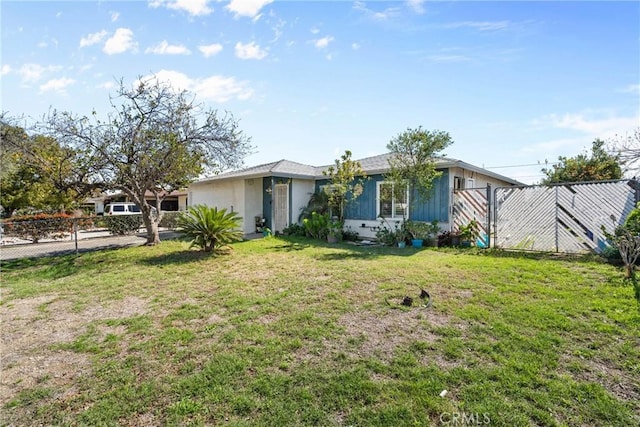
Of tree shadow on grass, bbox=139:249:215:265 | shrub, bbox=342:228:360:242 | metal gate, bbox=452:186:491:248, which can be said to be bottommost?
tree shadow on grass, bbox=139:249:215:265

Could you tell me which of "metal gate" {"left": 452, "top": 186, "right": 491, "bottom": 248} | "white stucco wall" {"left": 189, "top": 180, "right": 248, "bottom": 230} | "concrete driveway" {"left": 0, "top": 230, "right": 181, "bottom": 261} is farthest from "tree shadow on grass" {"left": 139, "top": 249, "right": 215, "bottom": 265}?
"metal gate" {"left": 452, "top": 186, "right": 491, "bottom": 248}

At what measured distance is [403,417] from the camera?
2275 mm

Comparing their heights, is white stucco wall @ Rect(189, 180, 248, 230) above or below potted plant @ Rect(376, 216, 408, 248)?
above

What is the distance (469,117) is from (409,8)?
6.15m

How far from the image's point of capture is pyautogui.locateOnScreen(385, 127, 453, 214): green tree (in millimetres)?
9734

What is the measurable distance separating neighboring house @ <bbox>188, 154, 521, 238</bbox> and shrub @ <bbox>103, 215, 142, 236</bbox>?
3.82 metres

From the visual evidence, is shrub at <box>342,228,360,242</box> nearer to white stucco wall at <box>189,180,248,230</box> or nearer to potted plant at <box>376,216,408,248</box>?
potted plant at <box>376,216,408,248</box>

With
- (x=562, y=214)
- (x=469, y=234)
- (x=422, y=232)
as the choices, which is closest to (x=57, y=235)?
(x=422, y=232)

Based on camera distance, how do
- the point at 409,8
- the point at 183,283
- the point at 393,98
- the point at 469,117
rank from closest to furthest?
the point at 183,283, the point at 409,8, the point at 393,98, the point at 469,117

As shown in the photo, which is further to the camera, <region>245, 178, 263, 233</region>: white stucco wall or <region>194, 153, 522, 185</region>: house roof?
<region>245, 178, 263, 233</region>: white stucco wall

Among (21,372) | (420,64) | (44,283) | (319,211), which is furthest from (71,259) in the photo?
(420,64)

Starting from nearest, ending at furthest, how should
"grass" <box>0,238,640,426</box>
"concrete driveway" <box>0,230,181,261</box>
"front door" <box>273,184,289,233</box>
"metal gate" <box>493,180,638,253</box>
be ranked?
"grass" <box>0,238,640,426</box> < "metal gate" <box>493,180,638,253</box> < "concrete driveway" <box>0,230,181,261</box> < "front door" <box>273,184,289,233</box>

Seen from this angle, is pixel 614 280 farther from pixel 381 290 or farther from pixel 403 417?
pixel 403 417

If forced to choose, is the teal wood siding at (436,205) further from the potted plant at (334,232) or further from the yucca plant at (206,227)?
the yucca plant at (206,227)
